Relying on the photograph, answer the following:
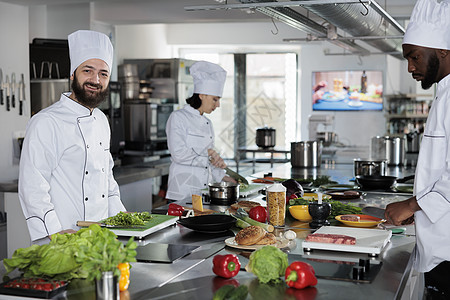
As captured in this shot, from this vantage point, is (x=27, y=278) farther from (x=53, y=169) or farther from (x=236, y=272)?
(x=53, y=169)

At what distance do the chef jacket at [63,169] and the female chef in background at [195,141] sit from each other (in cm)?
168

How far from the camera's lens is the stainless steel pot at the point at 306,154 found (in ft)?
20.4

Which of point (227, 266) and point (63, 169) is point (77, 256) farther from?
point (63, 169)

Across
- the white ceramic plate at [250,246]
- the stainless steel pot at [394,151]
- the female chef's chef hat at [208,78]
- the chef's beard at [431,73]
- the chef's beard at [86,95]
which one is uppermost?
the female chef's chef hat at [208,78]

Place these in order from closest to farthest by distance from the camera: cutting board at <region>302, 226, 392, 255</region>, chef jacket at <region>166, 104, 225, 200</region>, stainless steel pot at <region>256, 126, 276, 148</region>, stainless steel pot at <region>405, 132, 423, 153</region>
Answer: cutting board at <region>302, 226, 392, 255</region>, chef jacket at <region>166, 104, 225, 200</region>, stainless steel pot at <region>405, 132, 423, 153</region>, stainless steel pot at <region>256, 126, 276, 148</region>

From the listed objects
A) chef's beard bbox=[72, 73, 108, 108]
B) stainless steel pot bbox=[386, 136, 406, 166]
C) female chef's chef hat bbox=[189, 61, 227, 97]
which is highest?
female chef's chef hat bbox=[189, 61, 227, 97]

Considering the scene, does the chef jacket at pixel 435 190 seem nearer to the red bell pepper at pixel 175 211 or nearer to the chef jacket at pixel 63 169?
the red bell pepper at pixel 175 211

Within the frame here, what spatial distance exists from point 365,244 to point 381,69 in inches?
384

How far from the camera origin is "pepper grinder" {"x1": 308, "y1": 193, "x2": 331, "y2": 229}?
9.75ft

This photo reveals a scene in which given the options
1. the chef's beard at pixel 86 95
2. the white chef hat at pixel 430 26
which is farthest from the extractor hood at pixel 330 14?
the chef's beard at pixel 86 95

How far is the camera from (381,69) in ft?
38.2

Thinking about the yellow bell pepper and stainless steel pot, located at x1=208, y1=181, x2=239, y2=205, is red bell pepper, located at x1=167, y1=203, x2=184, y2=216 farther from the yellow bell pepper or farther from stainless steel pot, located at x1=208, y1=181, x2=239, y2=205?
the yellow bell pepper

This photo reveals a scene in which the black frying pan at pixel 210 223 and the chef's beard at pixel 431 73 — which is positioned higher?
the chef's beard at pixel 431 73

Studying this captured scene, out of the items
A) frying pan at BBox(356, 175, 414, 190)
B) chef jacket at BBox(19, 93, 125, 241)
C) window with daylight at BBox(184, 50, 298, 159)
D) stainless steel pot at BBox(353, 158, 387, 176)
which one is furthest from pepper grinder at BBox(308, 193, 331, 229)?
window with daylight at BBox(184, 50, 298, 159)
